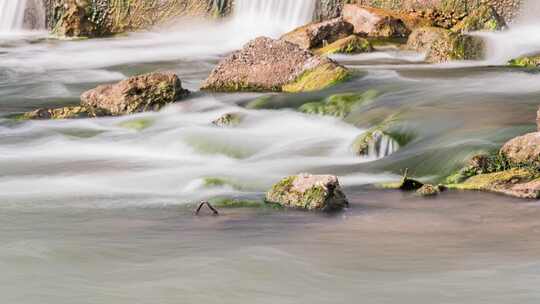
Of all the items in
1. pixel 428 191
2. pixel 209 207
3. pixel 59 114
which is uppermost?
pixel 428 191

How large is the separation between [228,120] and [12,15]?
17.3 meters

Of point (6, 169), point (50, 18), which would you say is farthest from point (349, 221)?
point (50, 18)

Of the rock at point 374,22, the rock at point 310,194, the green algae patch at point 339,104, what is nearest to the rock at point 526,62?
the green algae patch at point 339,104

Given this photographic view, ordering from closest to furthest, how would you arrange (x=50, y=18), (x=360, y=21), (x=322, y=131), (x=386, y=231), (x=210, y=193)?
1. (x=386, y=231)
2. (x=210, y=193)
3. (x=322, y=131)
4. (x=360, y=21)
5. (x=50, y=18)

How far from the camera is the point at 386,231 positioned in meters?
7.29

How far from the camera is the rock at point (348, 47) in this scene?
18.8m

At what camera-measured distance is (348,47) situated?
61.6ft

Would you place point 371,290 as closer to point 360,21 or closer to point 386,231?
point 386,231

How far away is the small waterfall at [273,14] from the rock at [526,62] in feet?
27.0

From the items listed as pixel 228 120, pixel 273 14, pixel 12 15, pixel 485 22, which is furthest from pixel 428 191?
pixel 12 15

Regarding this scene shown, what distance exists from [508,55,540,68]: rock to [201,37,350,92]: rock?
9.84 feet

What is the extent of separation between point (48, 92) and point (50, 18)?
11.5 metres

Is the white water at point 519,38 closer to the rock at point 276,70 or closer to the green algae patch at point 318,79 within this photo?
the green algae patch at point 318,79

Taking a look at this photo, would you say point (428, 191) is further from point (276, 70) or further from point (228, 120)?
point (276, 70)
